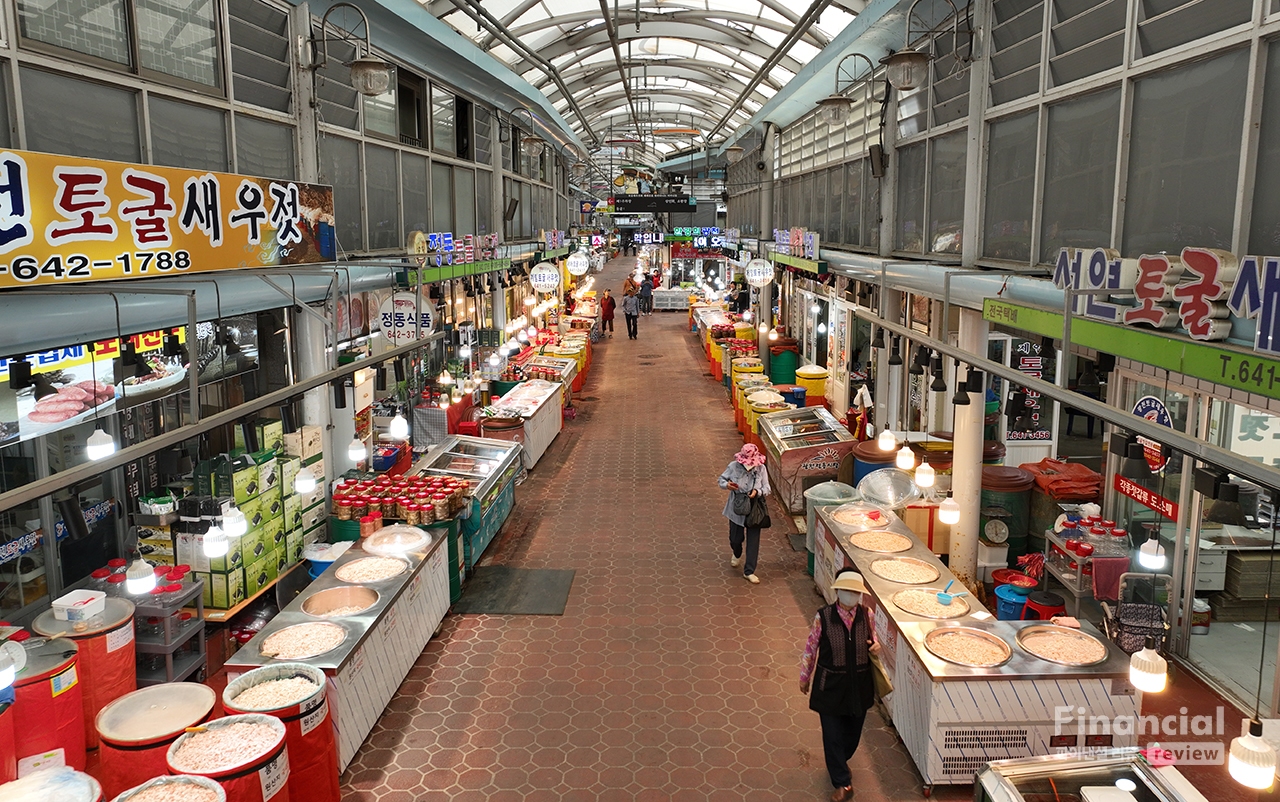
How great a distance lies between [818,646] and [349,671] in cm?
363

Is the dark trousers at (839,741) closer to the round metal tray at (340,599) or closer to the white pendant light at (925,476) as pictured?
the white pendant light at (925,476)

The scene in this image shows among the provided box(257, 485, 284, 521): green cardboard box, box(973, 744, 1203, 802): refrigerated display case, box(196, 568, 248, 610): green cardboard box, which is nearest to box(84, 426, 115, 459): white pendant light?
box(196, 568, 248, 610): green cardboard box

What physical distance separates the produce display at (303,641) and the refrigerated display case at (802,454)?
738 cm

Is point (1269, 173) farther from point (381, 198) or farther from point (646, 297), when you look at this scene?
point (646, 297)

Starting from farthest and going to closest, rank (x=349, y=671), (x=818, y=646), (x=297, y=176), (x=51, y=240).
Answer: (x=297, y=176) → (x=349, y=671) → (x=818, y=646) → (x=51, y=240)

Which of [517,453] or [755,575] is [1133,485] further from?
[517,453]

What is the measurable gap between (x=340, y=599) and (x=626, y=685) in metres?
2.77

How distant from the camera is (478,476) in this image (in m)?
11.9

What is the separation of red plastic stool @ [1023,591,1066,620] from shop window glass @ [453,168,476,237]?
1316 cm

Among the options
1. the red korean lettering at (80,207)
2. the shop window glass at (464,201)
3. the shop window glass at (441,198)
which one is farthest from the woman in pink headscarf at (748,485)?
the shop window glass at (464,201)

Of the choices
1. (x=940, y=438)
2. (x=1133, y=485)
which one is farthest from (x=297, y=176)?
(x=1133, y=485)

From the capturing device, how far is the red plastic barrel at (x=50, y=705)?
600 cm

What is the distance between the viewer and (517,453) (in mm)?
13414

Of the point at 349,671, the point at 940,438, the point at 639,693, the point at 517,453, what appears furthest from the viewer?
the point at 517,453
